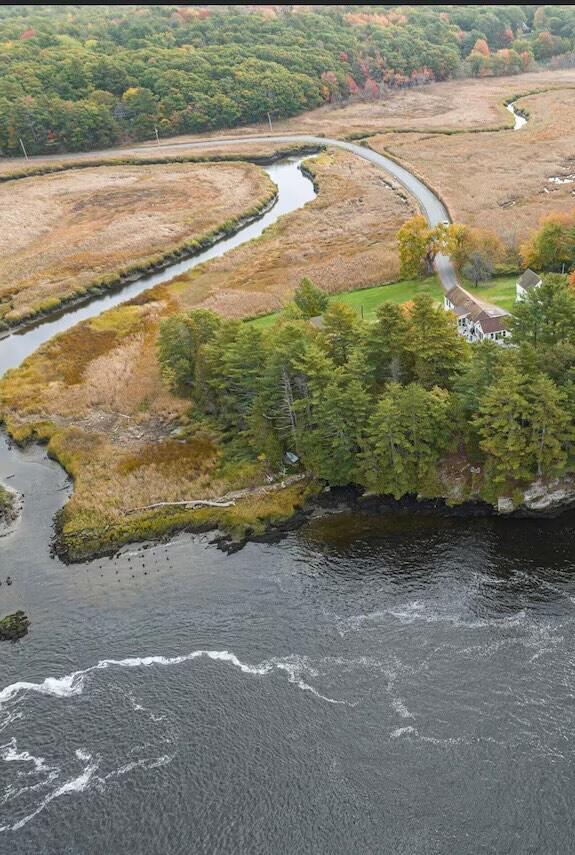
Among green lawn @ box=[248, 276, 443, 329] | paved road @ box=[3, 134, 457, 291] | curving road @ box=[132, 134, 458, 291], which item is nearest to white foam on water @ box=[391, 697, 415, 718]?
green lawn @ box=[248, 276, 443, 329]

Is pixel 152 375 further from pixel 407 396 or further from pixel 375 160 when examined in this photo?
pixel 375 160

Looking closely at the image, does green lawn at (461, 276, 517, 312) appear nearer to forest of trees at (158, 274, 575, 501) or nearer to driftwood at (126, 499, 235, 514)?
forest of trees at (158, 274, 575, 501)

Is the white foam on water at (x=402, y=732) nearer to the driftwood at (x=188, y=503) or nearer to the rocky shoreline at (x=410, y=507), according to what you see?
the rocky shoreline at (x=410, y=507)

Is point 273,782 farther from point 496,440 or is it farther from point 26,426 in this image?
point 26,426

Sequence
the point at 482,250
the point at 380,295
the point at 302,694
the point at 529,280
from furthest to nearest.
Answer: the point at 380,295
the point at 482,250
the point at 529,280
the point at 302,694

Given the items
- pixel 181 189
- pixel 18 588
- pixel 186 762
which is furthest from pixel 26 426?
pixel 181 189

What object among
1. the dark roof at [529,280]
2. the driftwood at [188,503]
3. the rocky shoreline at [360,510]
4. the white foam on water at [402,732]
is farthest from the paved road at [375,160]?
the white foam on water at [402,732]

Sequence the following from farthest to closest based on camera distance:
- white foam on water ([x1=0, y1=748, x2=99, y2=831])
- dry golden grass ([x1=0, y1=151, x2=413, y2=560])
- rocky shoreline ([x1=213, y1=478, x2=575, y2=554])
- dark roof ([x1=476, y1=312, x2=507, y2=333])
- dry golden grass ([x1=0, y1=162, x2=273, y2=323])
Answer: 1. dry golden grass ([x1=0, y1=162, x2=273, y2=323])
2. dark roof ([x1=476, y1=312, x2=507, y2=333])
3. dry golden grass ([x1=0, y1=151, x2=413, y2=560])
4. rocky shoreline ([x1=213, y1=478, x2=575, y2=554])
5. white foam on water ([x1=0, y1=748, x2=99, y2=831])

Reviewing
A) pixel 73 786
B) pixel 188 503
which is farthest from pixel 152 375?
pixel 73 786
